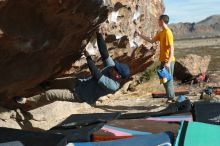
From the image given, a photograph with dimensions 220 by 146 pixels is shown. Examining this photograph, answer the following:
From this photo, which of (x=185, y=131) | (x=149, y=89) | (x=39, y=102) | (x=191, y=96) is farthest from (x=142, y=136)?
(x=149, y=89)

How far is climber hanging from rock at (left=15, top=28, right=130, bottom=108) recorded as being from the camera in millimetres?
7292

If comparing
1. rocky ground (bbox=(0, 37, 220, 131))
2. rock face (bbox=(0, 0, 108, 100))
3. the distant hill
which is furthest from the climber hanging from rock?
the distant hill

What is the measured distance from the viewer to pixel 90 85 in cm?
767

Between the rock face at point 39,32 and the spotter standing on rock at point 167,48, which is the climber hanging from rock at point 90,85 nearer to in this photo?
the rock face at point 39,32

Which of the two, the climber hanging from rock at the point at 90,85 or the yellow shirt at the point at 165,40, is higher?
the yellow shirt at the point at 165,40

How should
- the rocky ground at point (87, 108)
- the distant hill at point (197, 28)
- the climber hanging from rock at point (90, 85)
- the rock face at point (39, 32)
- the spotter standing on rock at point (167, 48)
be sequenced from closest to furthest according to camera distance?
1. the rock face at point (39, 32)
2. the climber hanging from rock at point (90, 85)
3. the rocky ground at point (87, 108)
4. the spotter standing on rock at point (167, 48)
5. the distant hill at point (197, 28)

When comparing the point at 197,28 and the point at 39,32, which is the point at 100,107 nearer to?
the point at 39,32

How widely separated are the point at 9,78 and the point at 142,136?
166cm

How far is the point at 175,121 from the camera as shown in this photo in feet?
21.4

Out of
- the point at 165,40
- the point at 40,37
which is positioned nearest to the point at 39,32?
the point at 40,37

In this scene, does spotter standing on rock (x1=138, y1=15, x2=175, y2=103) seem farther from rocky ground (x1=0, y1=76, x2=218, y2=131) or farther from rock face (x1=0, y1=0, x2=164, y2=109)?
rock face (x1=0, y1=0, x2=164, y2=109)

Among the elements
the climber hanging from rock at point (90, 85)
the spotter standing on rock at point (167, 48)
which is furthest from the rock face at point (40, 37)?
the spotter standing on rock at point (167, 48)

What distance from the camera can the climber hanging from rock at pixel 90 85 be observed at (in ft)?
23.9

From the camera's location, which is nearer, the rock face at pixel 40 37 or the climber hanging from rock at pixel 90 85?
the rock face at pixel 40 37
